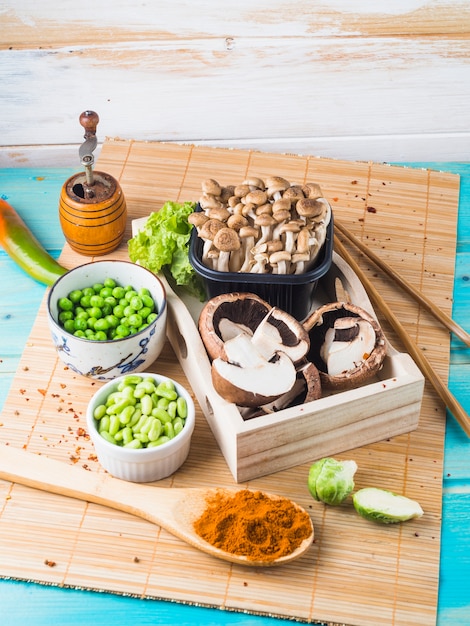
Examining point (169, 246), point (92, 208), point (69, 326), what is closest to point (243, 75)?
point (92, 208)

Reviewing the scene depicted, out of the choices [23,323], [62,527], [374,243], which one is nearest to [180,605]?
[62,527]

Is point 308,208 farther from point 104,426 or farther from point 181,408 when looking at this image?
point 104,426

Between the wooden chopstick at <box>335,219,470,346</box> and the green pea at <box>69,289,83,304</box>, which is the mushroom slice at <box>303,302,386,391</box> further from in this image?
the green pea at <box>69,289,83,304</box>

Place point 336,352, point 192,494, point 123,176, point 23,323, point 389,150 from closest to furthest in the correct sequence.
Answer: point 192,494, point 336,352, point 23,323, point 123,176, point 389,150

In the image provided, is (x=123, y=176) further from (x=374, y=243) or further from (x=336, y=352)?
(x=336, y=352)

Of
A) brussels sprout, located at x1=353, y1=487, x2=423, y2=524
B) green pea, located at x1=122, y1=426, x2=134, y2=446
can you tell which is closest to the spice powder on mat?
brussels sprout, located at x1=353, y1=487, x2=423, y2=524

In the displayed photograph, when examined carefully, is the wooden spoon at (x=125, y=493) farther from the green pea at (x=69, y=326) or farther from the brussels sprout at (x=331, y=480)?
the green pea at (x=69, y=326)

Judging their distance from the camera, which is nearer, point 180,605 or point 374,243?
point 180,605
